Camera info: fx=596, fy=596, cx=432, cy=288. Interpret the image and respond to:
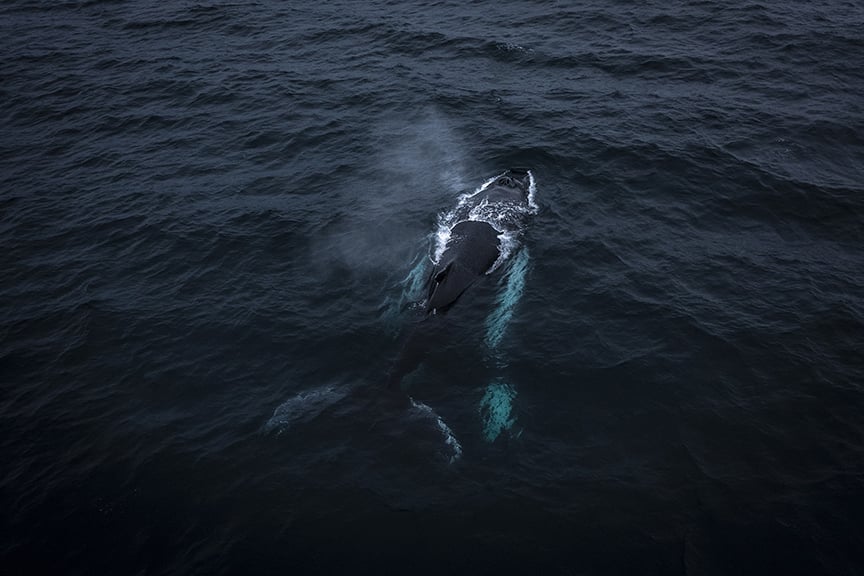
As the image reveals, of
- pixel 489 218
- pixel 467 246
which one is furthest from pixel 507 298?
pixel 489 218

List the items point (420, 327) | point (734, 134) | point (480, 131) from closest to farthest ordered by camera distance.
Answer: point (420, 327) < point (734, 134) < point (480, 131)

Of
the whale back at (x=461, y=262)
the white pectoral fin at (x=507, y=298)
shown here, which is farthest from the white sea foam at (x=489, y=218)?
the white pectoral fin at (x=507, y=298)

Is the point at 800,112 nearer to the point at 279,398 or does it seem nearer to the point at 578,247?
the point at 578,247

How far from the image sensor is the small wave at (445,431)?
21362mm

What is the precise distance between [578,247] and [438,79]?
2189 cm

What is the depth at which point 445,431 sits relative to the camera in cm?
2208

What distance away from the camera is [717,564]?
1792 cm

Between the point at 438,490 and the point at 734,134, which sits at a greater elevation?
the point at 734,134

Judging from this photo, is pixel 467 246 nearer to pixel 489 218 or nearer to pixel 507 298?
pixel 489 218

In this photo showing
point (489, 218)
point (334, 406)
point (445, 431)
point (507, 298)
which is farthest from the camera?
point (489, 218)

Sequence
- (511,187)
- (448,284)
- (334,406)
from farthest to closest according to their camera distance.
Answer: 1. (511,187)
2. (448,284)
3. (334,406)

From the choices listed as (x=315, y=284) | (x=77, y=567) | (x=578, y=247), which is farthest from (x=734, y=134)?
(x=77, y=567)

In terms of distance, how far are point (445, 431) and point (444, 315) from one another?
577 centimetres

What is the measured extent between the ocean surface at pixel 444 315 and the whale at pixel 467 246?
0.42 m
